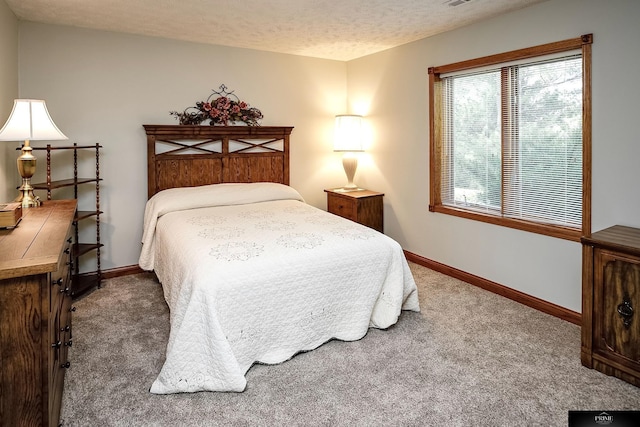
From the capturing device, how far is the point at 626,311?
7.18 feet

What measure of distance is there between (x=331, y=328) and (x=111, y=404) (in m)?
1.30

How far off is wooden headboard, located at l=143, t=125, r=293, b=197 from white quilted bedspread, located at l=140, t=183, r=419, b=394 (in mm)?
924

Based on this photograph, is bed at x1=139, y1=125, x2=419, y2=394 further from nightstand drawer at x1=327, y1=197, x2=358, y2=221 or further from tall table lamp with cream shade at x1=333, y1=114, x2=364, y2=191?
tall table lamp with cream shade at x1=333, y1=114, x2=364, y2=191

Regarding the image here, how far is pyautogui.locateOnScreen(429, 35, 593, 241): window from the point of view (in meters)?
2.97

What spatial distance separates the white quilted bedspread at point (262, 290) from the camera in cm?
219

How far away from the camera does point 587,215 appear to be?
9.34 feet

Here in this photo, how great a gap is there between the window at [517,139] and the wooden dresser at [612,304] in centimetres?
66

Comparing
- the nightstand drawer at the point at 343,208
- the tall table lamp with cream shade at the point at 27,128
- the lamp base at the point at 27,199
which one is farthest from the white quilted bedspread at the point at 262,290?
the nightstand drawer at the point at 343,208

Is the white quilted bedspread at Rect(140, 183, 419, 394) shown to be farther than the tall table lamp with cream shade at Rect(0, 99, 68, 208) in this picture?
No

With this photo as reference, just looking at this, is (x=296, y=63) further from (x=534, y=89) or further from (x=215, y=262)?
(x=215, y=262)

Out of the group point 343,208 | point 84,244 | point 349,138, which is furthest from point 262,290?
point 349,138

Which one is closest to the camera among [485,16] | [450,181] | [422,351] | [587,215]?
[422,351]

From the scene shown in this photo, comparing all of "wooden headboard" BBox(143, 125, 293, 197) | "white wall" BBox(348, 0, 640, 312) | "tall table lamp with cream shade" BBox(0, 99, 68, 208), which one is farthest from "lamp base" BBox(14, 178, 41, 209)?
"white wall" BBox(348, 0, 640, 312)

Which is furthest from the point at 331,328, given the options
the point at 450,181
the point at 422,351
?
the point at 450,181
